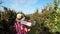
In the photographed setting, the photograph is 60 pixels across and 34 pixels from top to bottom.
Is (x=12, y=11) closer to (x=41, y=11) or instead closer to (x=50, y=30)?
(x=50, y=30)

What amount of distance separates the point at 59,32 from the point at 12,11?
348 cm

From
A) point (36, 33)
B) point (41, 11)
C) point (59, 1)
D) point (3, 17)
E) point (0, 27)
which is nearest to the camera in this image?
point (0, 27)

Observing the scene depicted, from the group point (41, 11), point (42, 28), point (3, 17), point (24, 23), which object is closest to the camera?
point (24, 23)

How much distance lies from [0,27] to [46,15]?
727 centimetres

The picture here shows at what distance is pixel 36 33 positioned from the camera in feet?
47.3

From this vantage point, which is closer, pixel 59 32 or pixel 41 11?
pixel 59 32

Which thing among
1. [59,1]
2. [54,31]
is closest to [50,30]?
[54,31]

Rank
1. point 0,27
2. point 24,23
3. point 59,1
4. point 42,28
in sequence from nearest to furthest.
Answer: point 24,23
point 0,27
point 42,28
point 59,1

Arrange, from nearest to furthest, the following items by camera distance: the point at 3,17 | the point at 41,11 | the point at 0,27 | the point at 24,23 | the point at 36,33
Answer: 1. the point at 24,23
2. the point at 0,27
3. the point at 3,17
4. the point at 36,33
5. the point at 41,11

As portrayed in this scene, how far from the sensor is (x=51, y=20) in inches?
726

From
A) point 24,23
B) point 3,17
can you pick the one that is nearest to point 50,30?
point 3,17

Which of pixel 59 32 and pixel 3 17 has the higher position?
pixel 3 17

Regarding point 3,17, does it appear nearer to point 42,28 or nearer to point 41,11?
point 42,28

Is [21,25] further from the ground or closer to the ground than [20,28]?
further from the ground
